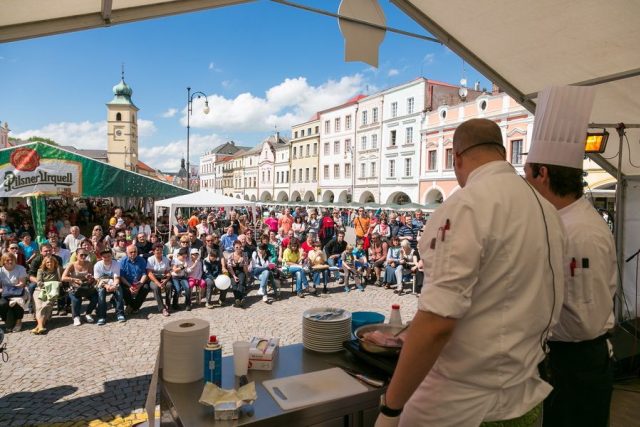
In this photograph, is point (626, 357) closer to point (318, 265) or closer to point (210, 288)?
point (318, 265)

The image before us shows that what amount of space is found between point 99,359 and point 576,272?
6.20 metres

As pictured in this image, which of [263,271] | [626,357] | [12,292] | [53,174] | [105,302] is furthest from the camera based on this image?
[53,174]

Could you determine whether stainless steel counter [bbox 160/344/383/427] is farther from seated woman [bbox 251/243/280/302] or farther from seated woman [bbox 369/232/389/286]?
seated woman [bbox 369/232/389/286]

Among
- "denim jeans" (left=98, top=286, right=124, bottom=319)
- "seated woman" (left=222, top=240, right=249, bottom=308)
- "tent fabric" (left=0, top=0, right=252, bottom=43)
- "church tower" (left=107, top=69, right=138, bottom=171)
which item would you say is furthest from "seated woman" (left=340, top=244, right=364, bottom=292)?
"church tower" (left=107, top=69, right=138, bottom=171)

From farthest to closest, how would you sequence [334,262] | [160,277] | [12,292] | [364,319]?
[334,262], [160,277], [12,292], [364,319]

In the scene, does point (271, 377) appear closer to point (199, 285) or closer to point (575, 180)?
point (575, 180)

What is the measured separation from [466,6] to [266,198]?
218ft

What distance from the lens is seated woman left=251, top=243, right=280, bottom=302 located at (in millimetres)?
9789

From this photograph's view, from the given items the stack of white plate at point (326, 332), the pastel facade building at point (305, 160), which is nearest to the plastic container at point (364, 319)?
the stack of white plate at point (326, 332)

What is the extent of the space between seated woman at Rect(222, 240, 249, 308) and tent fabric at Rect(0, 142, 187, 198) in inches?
311

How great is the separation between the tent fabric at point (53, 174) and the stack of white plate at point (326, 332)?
13.8 m

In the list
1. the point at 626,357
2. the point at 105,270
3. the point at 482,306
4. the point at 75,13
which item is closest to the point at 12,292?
the point at 105,270

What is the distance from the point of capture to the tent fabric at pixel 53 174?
A: 12672 mm

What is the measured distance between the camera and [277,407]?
6.48 feet
